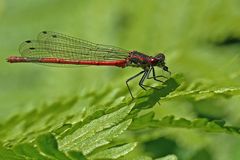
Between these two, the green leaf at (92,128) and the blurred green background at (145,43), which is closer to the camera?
the green leaf at (92,128)

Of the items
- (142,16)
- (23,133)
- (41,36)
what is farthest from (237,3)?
(23,133)

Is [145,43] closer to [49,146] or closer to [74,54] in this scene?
[74,54]

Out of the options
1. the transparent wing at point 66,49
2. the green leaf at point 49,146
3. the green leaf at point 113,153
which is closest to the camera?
the green leaf at point 49,146

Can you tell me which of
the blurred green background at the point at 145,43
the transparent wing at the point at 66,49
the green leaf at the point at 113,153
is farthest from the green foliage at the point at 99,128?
the transparent wing at the point at 66,49

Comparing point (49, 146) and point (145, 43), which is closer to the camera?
point (49, 146)

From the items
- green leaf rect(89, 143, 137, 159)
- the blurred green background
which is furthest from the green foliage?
the blurred green background

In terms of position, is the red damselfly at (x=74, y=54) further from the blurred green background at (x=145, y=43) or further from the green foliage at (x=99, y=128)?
the green foliage at (x=99, y=128)

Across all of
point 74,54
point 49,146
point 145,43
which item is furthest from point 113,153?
point 145,43

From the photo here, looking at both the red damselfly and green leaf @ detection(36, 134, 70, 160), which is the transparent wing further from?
green leaf @ detection(36, 134, 70, 160)
